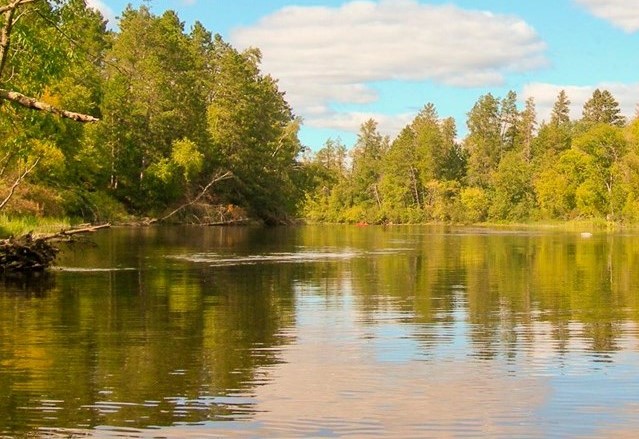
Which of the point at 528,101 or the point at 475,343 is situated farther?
the point at 528,101

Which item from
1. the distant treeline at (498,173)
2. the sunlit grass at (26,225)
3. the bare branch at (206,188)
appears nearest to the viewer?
the sunlit grass at (26,225)

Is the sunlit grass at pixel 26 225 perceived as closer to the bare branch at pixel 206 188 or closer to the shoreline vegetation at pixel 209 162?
the shoreline vegetation at pixel 209 162

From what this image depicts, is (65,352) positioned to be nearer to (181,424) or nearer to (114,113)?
(181,424)

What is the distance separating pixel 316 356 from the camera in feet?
52.1

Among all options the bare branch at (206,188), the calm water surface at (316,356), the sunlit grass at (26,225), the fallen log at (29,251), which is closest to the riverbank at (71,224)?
the sunlit grass at (26,225)

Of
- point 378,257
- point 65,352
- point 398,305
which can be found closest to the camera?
point 65,352

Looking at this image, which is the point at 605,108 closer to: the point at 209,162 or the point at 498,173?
the point at 498,173

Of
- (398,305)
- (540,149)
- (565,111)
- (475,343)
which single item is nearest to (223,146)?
(540,149)

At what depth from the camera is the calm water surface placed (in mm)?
11258

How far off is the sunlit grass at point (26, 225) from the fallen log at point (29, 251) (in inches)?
58.4

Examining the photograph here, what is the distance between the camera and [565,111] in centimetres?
19950

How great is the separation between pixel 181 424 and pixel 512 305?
1462 cm

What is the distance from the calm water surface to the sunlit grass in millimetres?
8823

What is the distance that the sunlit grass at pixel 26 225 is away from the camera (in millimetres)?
38003
